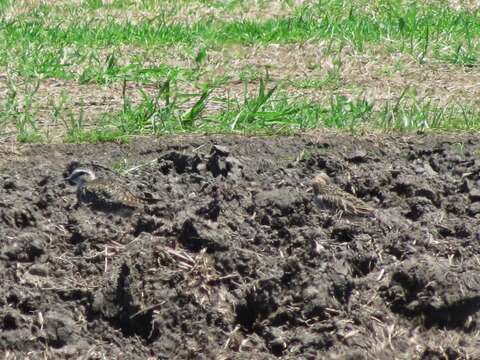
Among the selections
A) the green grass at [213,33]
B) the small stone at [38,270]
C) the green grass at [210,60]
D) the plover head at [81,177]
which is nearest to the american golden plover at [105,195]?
the plover head at [81,177]

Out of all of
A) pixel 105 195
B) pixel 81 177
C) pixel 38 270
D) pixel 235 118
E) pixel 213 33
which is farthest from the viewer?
pixel 213 33

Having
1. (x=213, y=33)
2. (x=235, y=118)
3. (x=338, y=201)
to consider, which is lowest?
(x=213, y=33)

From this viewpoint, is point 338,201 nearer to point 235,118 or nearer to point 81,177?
point 81,177

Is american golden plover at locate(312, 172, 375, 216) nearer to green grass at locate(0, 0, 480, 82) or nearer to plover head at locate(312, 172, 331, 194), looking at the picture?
plover head at locate(312, 172, 331, 194)

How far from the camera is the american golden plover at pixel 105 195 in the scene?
560cm

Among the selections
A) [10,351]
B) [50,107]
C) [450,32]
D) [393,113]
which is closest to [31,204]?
[10,351]

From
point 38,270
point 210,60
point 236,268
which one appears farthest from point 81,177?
point 210,60

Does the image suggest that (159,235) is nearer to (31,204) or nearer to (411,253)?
(31,204)

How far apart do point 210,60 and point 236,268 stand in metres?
3.84

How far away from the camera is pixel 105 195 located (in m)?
5.59

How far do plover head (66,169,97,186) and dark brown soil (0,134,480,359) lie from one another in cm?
5

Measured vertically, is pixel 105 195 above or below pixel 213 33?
above

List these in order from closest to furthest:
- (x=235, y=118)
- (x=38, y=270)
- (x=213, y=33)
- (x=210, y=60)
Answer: (x=38, y=270) < (x=235, y=118) < (x=210, y=60) < (x=213, y=33)

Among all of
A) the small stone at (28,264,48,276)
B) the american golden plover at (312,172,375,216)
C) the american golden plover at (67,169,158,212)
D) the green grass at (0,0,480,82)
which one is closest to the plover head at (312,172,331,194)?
the american golden plover at (312,172,375,216)
